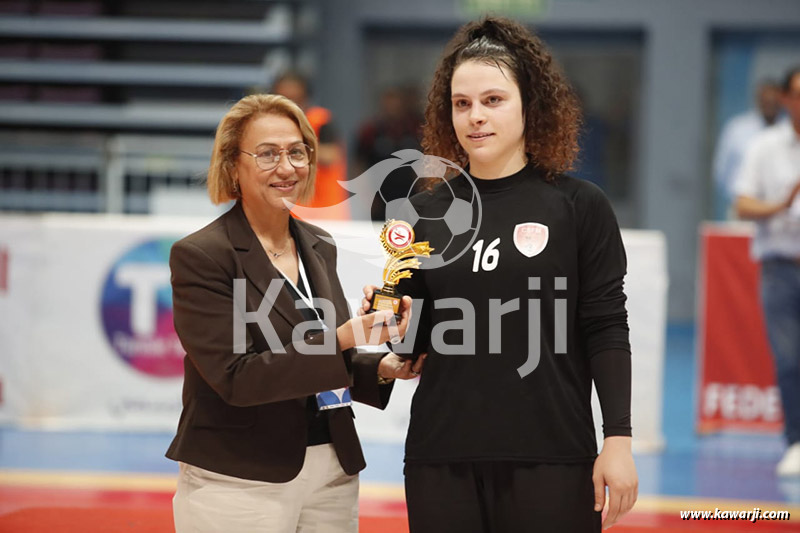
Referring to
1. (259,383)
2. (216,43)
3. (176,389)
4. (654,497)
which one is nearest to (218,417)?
(259,383)

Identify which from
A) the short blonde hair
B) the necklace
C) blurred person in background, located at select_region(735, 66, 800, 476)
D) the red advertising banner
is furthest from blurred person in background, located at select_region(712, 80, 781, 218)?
the short blonde hair

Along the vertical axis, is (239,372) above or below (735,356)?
above

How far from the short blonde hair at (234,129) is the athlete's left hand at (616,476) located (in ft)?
3.61

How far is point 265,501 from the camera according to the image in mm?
2469

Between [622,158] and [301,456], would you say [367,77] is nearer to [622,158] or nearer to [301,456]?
[622,158]

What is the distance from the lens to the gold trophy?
2.25 metres

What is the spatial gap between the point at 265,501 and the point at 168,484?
2.57 metres

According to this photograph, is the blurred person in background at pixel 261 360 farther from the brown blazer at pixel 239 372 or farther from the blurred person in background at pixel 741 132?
the blurred person in background at pixel 741 132

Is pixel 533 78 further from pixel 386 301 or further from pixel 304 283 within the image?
pixel 304 283

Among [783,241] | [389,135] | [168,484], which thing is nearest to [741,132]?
[389,135]

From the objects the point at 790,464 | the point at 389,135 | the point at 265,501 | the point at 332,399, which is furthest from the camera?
the point at 389,135

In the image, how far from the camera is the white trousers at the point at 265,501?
97.0 inches

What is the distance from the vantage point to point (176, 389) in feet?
19.5

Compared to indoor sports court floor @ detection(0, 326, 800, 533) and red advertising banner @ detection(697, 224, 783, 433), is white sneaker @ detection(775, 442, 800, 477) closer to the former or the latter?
indoor sports court floor @ detection(0, 326, 800, 533)
